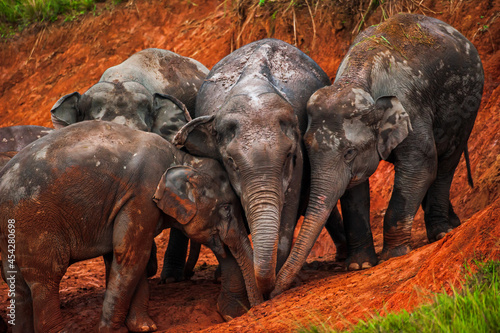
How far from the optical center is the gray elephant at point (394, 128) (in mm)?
6203

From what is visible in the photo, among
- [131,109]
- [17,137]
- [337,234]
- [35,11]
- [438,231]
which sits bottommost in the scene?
[337,234]

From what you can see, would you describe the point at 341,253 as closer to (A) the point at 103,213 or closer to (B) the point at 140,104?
(B) the point at 140,104

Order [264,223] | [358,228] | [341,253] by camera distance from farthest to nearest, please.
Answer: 1. [341,253]
2. [358,228]
3. [264,223]

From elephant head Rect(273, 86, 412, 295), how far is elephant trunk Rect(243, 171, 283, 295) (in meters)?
0.40

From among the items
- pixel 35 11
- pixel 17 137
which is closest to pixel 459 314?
pixel 17 137

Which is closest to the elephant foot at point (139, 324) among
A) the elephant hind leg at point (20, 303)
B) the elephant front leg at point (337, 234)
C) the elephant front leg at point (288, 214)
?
the elephant hind leg at point (20, 303)

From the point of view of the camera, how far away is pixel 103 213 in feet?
19.1

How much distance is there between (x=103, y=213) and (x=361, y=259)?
251 cm

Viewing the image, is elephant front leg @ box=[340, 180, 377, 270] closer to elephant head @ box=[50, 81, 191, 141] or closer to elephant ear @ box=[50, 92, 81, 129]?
elephant head @ box=[50, 81, 191, 141]

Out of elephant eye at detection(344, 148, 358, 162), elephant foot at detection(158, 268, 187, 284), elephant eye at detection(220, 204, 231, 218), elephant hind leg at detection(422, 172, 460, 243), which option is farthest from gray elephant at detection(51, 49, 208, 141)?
elephant hind leg at detection(422, 172, 460, 243)

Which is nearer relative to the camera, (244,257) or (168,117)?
(244,257)

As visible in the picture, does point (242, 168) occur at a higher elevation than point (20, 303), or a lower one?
higher

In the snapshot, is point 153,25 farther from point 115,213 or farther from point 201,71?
point 115,213

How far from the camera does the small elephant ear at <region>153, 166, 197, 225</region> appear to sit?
5816 mm
